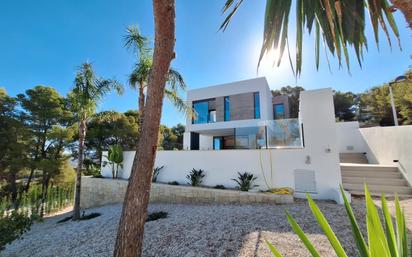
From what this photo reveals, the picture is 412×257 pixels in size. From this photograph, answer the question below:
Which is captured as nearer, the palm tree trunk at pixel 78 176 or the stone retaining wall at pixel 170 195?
the stone retaining wall at pixel 170 195

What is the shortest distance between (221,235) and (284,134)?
5188 millimetres

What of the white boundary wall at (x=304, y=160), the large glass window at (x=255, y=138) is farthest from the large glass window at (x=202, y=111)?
the white boundary wall at (x=304, y=160)

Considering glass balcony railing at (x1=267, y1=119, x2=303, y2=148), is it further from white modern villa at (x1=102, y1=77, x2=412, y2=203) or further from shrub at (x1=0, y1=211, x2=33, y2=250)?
shrub at (x1=0, y1=211, x2=33, y2=250)

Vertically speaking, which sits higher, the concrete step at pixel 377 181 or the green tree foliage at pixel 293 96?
the green tree foliage at pixel 293 96

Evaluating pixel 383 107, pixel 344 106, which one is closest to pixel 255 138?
pixel 383 107

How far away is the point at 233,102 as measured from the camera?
1622cm

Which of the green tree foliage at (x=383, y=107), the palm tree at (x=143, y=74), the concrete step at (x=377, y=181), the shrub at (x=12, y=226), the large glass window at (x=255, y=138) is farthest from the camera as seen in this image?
the green tree foliage at (x=383, y=107)

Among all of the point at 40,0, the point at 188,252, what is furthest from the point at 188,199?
the point at 40,0

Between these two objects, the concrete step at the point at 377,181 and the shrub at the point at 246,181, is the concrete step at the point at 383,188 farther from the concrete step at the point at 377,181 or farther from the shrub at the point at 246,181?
the shrub at the point at 246,181

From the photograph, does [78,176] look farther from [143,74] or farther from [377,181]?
[377,181]

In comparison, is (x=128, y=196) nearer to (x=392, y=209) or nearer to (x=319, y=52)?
(x=319, y=52)

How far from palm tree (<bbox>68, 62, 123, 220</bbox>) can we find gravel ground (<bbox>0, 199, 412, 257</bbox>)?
2955mm

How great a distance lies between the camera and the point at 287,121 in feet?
26.2

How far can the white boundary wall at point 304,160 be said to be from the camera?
681 centimetres
